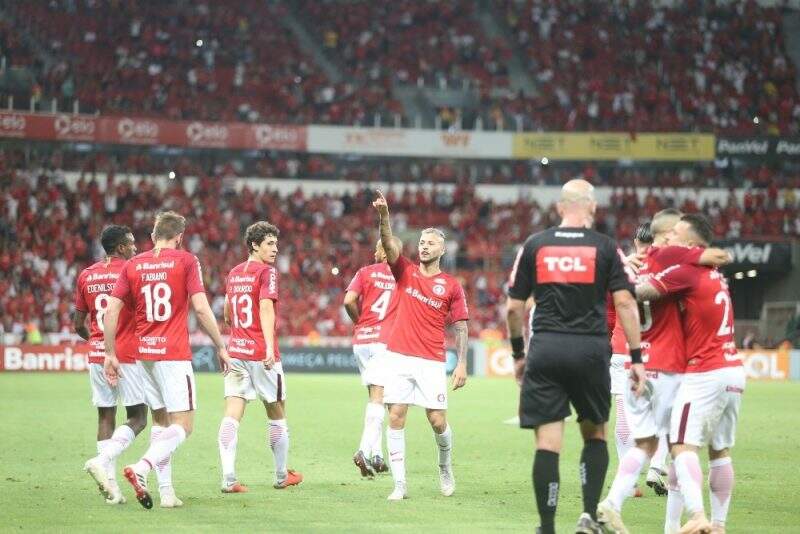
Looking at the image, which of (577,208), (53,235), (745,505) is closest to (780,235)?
(53,235)

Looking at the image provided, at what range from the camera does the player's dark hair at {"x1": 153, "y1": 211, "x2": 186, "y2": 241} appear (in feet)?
33.3

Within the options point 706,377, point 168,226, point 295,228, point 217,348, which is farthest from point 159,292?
point 295,228

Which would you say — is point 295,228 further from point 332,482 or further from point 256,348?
point 256,348

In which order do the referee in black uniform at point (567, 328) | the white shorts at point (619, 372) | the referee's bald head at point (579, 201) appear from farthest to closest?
the white shorts at point (619, 372), the referee's bald head at point (579, 201), the referee in black uniform at point (567, 328)

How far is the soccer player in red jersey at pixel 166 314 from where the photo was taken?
1008 centimetres

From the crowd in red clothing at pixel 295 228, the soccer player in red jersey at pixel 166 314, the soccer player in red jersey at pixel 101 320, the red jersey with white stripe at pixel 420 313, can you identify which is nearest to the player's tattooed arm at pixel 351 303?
the red jersey with white stripe at pixel 420 313

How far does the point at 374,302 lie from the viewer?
13.4 metres

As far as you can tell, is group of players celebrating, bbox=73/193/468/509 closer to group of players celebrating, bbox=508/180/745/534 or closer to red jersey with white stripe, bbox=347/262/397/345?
red jersey with white stripe, bbox=347/262/397/345

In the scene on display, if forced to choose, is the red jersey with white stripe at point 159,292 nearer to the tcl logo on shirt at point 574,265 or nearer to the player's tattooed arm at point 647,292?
the tcl logo on shirt at point 574,265

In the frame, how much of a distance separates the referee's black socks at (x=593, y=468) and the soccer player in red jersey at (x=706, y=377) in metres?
0.50

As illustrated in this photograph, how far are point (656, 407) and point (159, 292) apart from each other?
4.26m

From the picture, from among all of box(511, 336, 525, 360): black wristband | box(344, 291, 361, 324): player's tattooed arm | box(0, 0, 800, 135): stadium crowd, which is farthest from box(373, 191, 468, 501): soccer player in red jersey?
box(0, 0, 800, 135): stadium crowd

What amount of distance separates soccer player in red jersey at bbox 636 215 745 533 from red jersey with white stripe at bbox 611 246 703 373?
0.09 meters

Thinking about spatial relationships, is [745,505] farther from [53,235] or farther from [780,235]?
[780,235]
